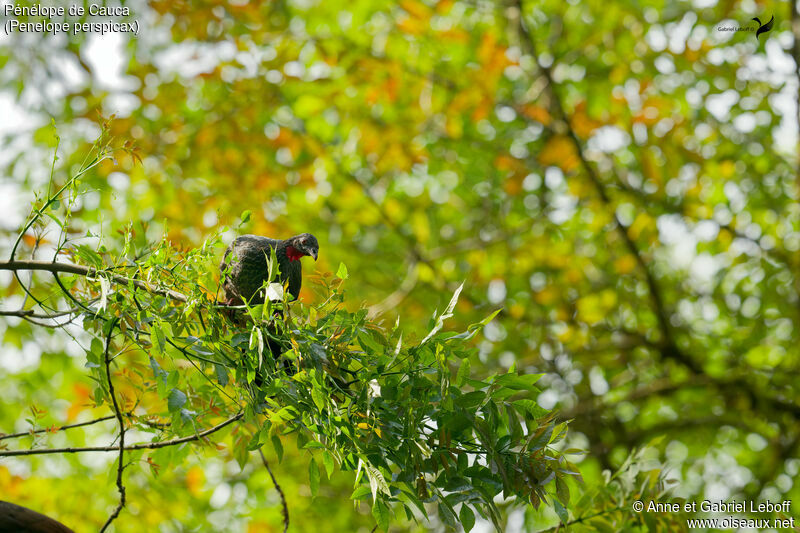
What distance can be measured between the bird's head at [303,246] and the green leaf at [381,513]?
2.18 ft

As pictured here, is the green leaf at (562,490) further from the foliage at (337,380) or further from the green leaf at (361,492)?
the green leaf at (361,492)

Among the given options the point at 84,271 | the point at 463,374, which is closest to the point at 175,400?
the point at 84,271

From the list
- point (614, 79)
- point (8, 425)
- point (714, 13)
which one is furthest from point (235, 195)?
point (714, 13)

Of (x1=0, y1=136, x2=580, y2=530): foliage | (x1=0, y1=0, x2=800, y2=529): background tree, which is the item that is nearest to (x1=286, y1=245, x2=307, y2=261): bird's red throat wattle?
(x1=0, y1=136, x2=580, y2=530): foliage

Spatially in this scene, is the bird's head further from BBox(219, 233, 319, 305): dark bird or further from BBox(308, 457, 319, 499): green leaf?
BBox(308, 457, 319, 499): green leaf

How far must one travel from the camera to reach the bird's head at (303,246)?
5.59ft

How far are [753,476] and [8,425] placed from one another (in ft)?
18.7

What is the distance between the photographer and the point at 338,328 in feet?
4.33

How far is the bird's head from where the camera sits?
171 centimetres

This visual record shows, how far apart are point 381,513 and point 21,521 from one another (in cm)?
66

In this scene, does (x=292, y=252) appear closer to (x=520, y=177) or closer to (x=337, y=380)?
(x=337, y=380)

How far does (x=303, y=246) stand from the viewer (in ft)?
5.61

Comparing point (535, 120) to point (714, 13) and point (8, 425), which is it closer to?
point (714, 13)

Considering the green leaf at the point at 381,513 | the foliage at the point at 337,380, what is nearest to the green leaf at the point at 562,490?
the foliage at the point at 337,380
